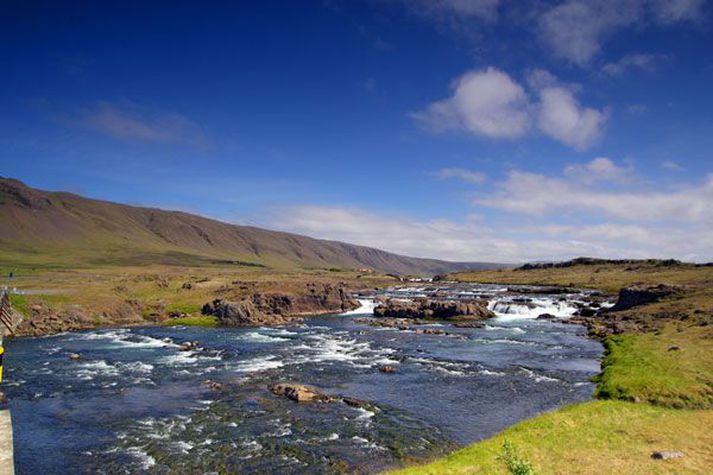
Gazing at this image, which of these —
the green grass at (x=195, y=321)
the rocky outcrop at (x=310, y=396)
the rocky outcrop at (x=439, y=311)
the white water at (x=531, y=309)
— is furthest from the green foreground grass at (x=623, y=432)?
the green grass at (x=195, y=321)

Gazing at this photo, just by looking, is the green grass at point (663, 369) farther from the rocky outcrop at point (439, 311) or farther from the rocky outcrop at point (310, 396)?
the rocky outcrop at point (439, 311)

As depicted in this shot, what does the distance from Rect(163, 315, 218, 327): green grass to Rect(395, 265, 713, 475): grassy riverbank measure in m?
67.0

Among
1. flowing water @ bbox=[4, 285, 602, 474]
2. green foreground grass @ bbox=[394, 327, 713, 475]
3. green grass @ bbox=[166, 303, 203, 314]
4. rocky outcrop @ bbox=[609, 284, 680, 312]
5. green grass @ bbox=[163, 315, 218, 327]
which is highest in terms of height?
rocky outcrop @ bbox=[609, 284, 680, 312]

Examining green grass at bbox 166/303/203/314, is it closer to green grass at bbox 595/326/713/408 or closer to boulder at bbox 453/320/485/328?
boulder at bbox 453/320/485/328

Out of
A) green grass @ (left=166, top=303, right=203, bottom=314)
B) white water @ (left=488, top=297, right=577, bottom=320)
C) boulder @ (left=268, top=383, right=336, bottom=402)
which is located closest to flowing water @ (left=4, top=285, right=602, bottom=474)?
boulder @ (left=268, top=383, right=336, bottom=402)

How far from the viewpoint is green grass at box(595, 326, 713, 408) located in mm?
38797

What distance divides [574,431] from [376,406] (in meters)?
16.9

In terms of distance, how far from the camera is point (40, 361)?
58.8 metres

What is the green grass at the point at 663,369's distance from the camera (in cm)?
3880

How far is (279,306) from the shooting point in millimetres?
109250

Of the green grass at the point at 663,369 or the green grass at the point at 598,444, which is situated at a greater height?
the green grass at the point at 663,369

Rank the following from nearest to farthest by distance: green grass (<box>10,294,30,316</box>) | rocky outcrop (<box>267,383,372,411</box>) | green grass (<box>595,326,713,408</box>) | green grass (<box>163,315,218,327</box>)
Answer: green grass (<box>595,326,713,408</box>) < rocky outcrop (<box>267,383,372,411</box>) < green grass (<box>10,294,30,316</box>) < green grass (<box>163,315,218,327</box>)

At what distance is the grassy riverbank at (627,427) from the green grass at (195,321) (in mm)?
67005

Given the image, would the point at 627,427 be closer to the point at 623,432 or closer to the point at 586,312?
the point at 623,432
